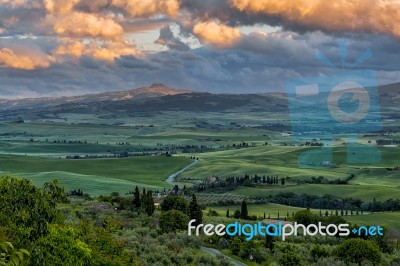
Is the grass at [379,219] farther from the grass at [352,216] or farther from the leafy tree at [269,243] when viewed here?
the leafy tree at [269,243]

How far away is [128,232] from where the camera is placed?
67688mm

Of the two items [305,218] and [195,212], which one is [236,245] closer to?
[195,212]

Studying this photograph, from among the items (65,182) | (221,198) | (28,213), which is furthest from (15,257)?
(65,182)

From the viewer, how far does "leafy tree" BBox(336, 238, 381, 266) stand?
61156 millimetres

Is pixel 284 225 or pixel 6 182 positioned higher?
pixel 6 182

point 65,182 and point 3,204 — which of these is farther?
point 65,182

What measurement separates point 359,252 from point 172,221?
82.0 ft

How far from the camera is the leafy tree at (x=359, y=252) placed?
6116cm

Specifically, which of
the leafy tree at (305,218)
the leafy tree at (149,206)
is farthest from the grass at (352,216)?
the leafy tree at (149,206)

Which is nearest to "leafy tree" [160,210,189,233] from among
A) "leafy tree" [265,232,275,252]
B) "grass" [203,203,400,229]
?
"leafy tree" [265,232,275,252]

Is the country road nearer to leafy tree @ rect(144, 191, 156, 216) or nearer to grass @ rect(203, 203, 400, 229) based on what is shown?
leafy tree @ rect(144, 191, 156, 216)

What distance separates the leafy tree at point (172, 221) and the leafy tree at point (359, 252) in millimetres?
22834

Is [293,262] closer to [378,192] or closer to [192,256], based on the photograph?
[192,256]

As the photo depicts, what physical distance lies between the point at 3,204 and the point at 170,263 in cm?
2719
